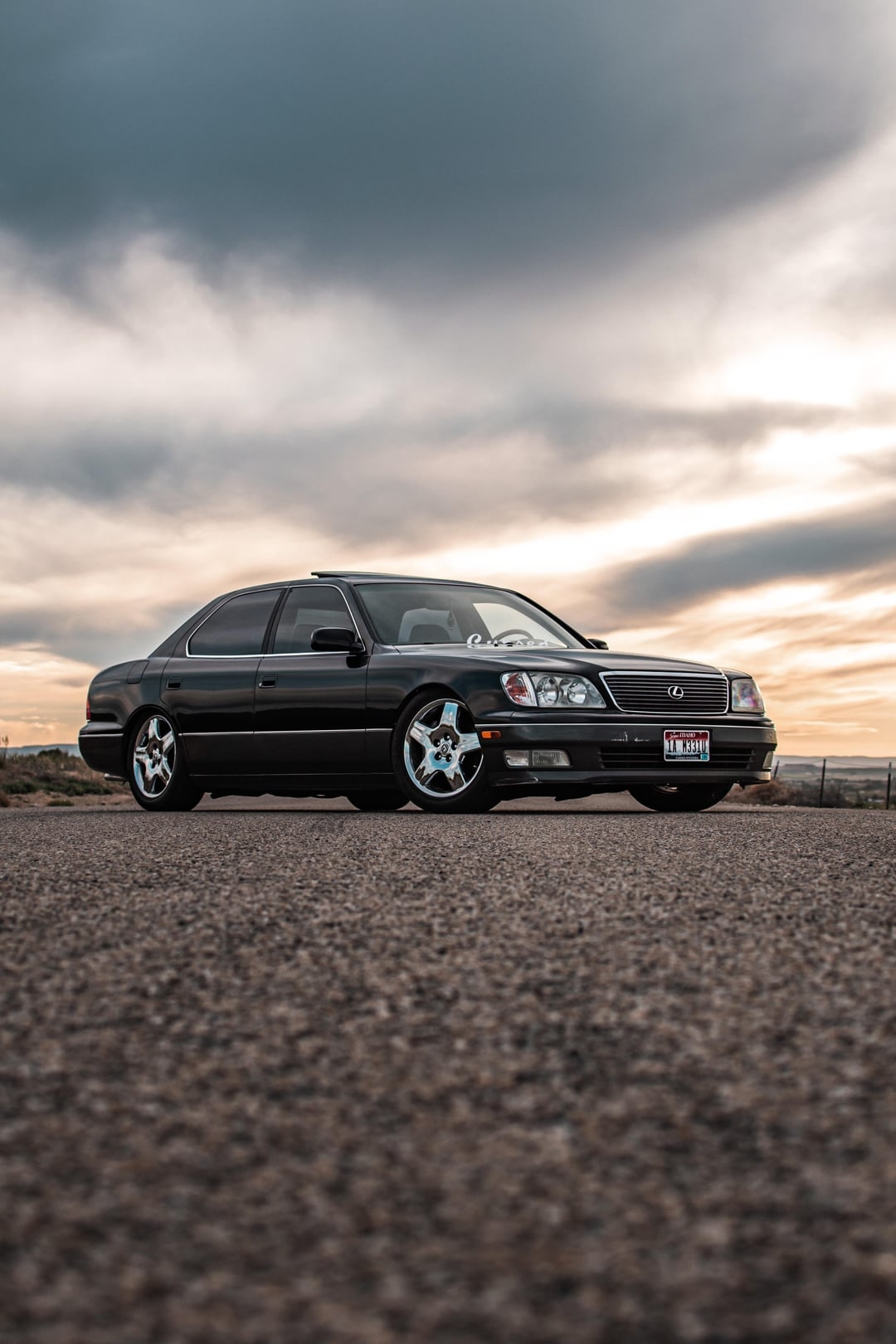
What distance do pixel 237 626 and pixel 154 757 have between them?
1.15 metres

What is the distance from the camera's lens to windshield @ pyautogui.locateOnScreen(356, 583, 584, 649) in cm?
948

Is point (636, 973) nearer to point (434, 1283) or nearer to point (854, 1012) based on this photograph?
point (854, 1012)

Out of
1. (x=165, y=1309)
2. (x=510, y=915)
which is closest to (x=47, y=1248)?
(x=165, y=1309)

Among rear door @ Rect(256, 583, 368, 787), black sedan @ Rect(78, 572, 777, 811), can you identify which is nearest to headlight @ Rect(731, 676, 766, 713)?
black sedan @ Rect(78, 572, 777, 811)

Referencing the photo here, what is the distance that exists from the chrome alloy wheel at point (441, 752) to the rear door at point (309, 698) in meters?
0.45

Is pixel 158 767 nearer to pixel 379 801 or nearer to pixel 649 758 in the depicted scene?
pixel 379 801

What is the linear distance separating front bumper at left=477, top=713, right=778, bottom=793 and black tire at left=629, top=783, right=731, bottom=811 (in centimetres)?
85

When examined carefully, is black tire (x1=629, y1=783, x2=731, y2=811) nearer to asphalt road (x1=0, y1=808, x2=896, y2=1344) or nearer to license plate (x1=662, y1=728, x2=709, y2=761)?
license plate (x1=662, y1=728, x2=709, y2=761)

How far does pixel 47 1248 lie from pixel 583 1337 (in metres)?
0.70

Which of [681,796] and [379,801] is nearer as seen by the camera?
[681,796]

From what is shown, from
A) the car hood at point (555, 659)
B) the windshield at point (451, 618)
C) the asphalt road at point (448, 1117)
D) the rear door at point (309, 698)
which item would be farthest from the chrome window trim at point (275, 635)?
the asphalt road at point (448, 1117)

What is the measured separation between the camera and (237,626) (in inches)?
401

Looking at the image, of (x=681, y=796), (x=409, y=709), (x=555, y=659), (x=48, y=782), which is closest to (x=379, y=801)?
(x=409, y=709)

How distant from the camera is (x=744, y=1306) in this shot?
160 cm
